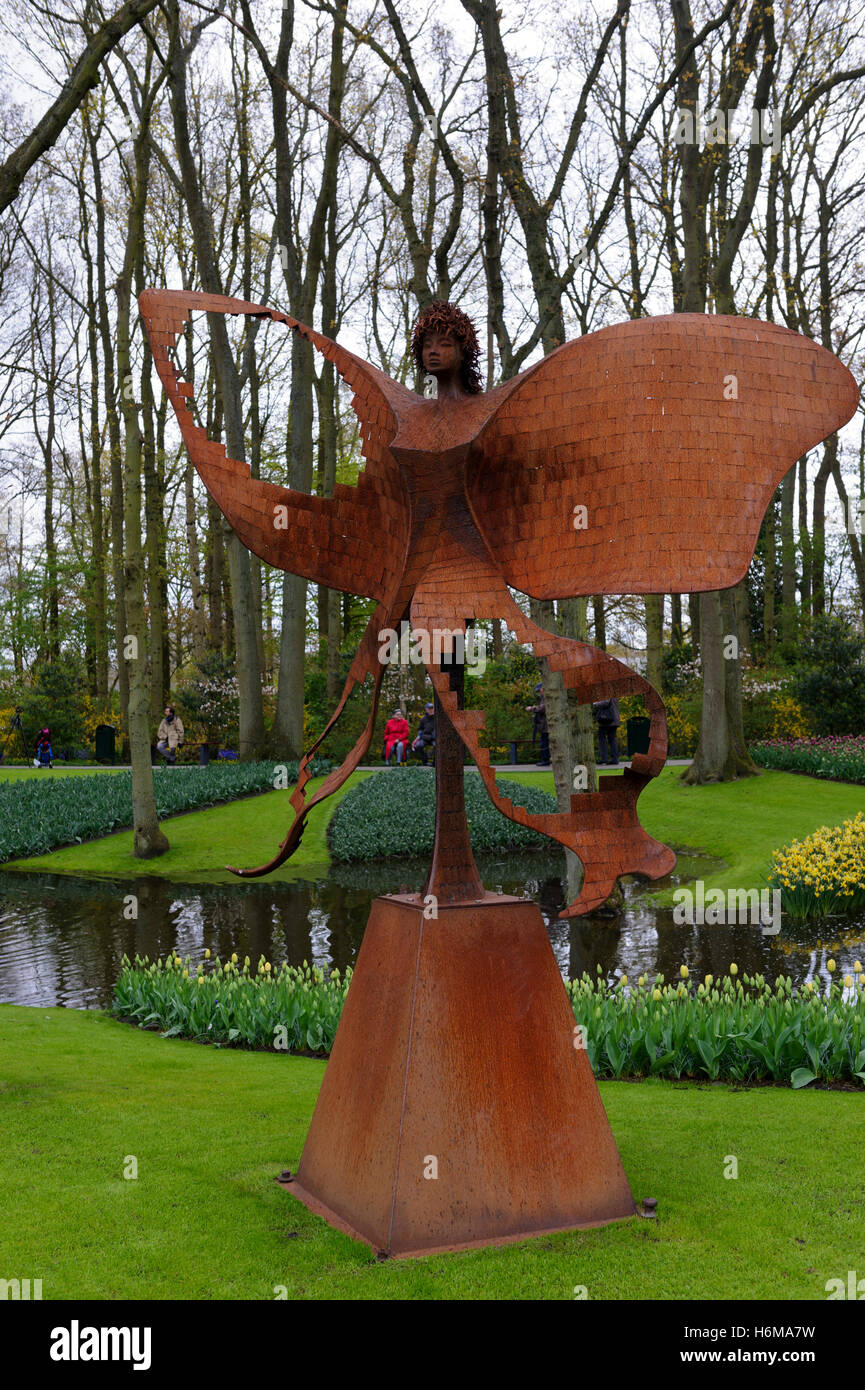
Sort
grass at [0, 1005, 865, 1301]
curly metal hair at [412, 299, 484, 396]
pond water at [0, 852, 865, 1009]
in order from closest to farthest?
grass at [0, 1005, 865, 1301]
curly metal hair at [412, 299, 484, 396]
pond water at [0, 852, 865, 1009]

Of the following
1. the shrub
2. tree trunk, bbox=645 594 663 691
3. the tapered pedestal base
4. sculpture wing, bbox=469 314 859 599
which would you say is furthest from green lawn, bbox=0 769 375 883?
sculpture wing, bbox=469 314 859 599

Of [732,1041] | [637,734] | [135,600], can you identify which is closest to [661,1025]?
[732,1041]

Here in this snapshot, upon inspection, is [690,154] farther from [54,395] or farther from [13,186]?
[54,395]

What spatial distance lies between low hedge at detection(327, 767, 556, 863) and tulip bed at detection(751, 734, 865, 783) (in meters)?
5.17

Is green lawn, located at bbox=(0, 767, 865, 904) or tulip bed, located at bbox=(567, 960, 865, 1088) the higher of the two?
green lawn, located at bbox=(0, 767, 865, 904)

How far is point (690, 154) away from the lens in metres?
15.5

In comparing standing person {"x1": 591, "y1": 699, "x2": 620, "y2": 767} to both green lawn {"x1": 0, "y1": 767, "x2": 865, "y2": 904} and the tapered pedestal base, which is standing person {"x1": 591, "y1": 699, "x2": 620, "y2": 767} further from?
the tapered pedestal base

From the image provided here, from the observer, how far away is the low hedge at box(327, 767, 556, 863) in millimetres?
15750

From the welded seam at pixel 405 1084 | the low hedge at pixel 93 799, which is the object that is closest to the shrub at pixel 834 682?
the low hedge at pixel 93 799

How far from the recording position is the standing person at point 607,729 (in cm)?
1984

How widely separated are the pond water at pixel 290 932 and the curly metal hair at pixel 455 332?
209 inches

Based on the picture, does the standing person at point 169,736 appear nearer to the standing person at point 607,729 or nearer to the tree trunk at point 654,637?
the standing person at point 607,729
